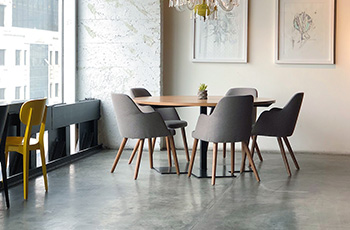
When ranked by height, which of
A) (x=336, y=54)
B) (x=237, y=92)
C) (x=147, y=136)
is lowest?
(x=147, y=136)

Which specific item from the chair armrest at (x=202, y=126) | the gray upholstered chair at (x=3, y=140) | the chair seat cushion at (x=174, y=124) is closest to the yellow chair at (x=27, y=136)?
the gray upholstered chair at (x=3, y=140)

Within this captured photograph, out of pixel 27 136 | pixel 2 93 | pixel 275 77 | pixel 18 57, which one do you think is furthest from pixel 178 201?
pixel 275 77

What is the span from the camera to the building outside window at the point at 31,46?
5.71 meters

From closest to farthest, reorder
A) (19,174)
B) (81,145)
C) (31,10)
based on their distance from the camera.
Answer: (19,174) → (31,10) → (81,145)

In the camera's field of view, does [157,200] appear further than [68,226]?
Yes

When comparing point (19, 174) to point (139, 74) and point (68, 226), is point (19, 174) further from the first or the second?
point (139, 74)

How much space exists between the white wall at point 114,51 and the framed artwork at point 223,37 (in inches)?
22.2

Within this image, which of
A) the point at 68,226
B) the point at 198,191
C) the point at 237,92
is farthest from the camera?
the point at 237,92

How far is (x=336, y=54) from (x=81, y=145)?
11.4 ft

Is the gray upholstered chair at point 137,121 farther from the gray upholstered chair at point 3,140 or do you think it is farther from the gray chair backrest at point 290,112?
the gray upholstered chair at point 3,140


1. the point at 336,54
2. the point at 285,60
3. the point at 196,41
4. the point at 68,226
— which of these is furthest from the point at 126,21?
the point at 68,226

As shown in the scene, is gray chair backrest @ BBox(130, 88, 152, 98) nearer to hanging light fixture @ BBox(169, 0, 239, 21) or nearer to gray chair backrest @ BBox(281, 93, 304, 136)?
hanging light fixture @ BBox(169, 0, 239, 21)

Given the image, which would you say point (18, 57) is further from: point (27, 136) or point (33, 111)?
point (27, 136)

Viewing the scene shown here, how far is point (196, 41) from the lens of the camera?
749 cm
